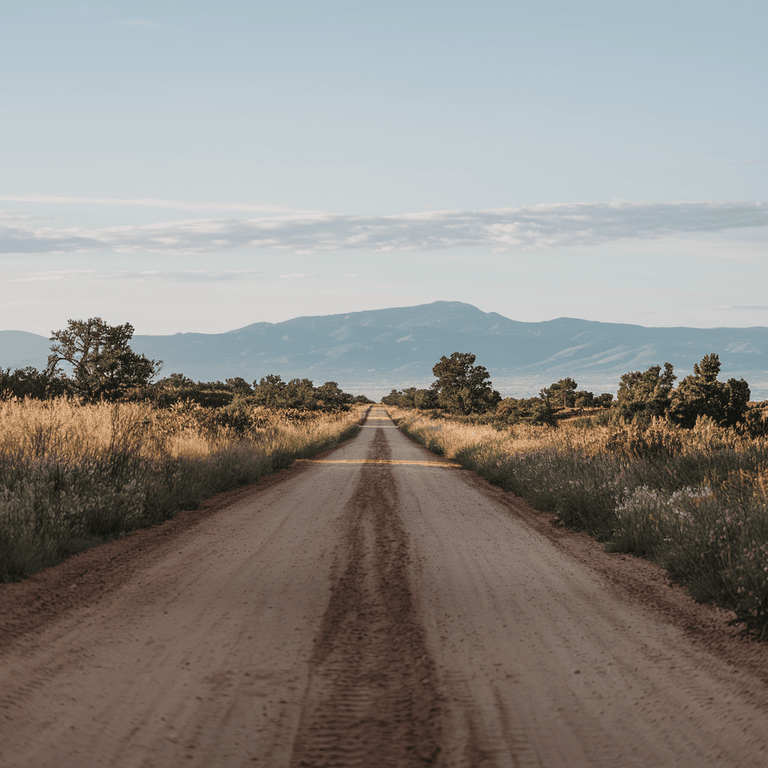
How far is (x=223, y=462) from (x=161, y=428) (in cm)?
365

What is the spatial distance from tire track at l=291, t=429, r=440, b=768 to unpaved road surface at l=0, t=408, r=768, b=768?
2 cm

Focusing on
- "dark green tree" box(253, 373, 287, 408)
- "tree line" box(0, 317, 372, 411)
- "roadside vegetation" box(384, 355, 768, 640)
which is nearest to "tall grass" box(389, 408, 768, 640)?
"roadside vegetation" box(384, 355, 768, 640)

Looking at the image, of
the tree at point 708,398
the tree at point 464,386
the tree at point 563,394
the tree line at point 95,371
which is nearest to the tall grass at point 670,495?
the tree line at point 95,371

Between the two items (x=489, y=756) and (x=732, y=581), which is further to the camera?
(x=732, y=581)

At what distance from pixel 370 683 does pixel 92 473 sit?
8.22 m

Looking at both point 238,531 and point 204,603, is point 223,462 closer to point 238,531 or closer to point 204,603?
point 238,531

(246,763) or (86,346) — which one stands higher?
(86,346)

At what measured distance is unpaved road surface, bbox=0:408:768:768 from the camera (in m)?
3.41

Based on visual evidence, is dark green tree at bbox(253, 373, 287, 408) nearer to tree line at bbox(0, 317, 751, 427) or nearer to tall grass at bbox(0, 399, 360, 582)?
tree line at bbox(0, 317, 751, 427)

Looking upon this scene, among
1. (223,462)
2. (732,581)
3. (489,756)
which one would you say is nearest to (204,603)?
(489,756)

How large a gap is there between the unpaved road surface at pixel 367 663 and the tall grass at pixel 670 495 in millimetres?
447

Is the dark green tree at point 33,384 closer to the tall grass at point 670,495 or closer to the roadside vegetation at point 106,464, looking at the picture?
the roadside vegetation at point 106,464

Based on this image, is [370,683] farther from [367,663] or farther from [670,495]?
[670,495]

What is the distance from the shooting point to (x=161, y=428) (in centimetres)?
1892
